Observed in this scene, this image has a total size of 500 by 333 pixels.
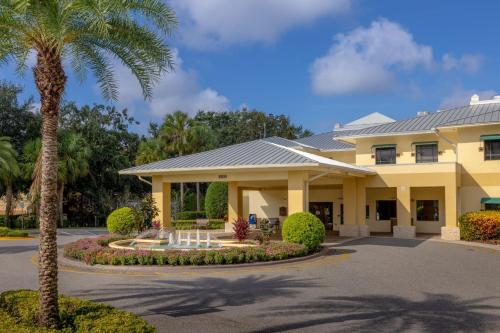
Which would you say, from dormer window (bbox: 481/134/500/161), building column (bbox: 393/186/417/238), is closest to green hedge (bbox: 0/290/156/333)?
building column (bbox: 393/186/417/238)

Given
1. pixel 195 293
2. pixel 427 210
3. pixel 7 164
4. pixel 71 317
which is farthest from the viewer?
pixel 7 164

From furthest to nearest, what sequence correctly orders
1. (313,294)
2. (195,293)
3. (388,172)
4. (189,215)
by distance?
(189,215) < (388,172) < (195,293) < (313,294)

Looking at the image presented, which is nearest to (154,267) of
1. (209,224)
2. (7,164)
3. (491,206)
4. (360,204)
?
A: (360,204)

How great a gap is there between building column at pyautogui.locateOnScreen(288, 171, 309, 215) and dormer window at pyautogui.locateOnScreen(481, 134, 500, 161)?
11.5m

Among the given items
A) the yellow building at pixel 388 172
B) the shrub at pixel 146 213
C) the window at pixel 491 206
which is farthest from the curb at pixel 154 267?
the window at pixel 491 206

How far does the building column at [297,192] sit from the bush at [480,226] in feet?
29.6

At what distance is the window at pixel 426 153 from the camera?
29.3 meters

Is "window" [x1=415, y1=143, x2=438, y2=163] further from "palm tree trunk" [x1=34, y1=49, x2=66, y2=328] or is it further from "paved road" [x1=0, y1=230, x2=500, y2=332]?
"palm tree trunk" [x1=34, y1=49, x2=66, y2=328]

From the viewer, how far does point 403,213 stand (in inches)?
1097

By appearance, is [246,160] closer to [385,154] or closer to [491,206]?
[385,154]

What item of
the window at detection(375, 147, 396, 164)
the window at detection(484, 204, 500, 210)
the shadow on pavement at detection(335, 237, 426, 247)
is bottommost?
the shadow on pavement at detection(335, 237, 426, 247)

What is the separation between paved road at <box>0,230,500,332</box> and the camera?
903 centimetres

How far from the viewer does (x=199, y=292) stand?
39.2ft

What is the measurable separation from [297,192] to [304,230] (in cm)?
296
